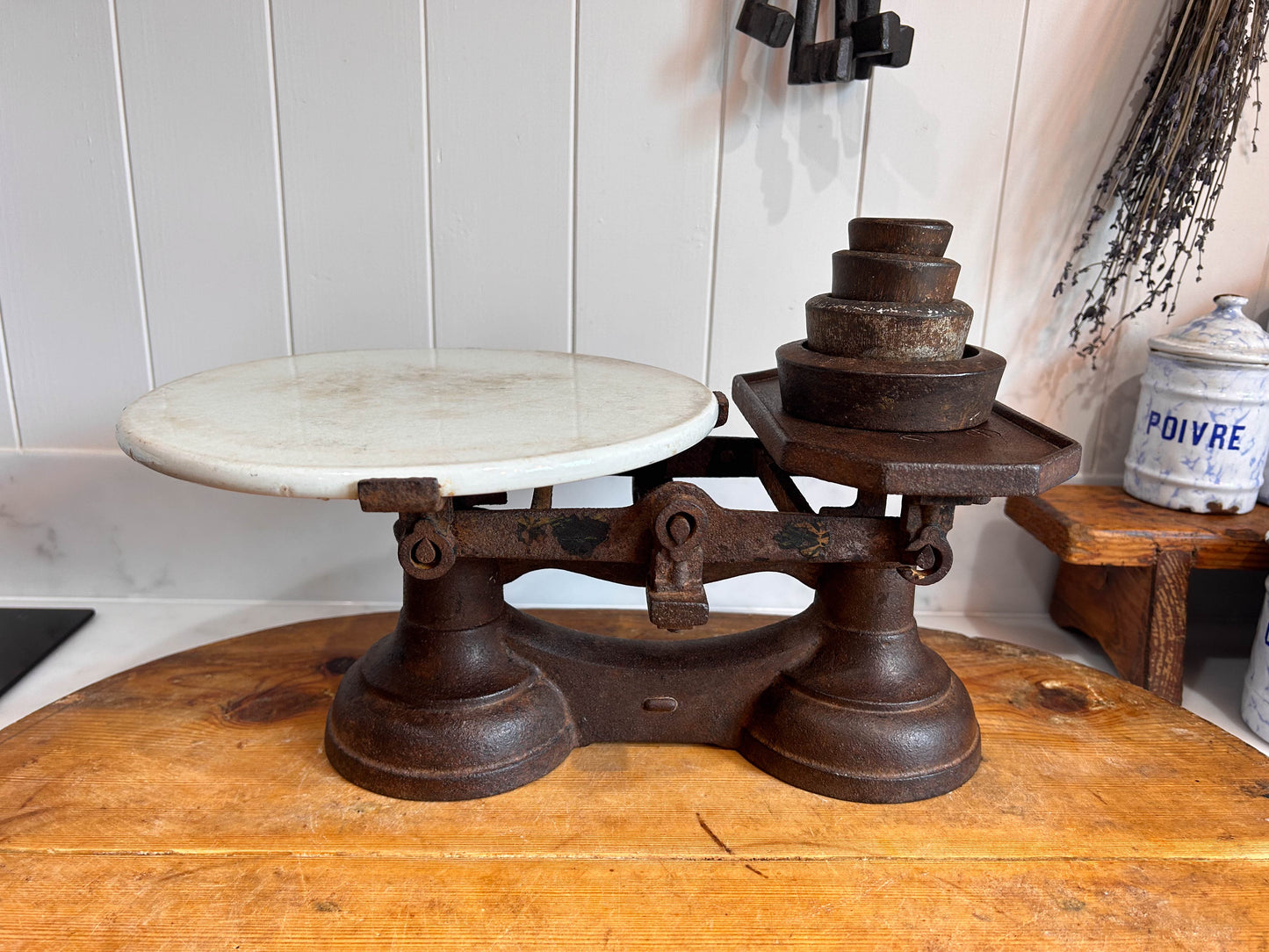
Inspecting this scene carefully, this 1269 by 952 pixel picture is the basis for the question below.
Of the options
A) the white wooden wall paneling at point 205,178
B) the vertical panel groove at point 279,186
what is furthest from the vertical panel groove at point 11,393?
the vertical panel groove at point 279,186

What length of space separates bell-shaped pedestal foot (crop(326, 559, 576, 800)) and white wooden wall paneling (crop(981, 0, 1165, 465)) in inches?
36.7

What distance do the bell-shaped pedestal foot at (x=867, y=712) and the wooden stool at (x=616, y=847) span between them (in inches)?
1.0

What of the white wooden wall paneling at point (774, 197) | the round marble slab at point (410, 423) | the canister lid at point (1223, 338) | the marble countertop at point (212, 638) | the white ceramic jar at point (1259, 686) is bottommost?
the marble countertop at point (212, 638)

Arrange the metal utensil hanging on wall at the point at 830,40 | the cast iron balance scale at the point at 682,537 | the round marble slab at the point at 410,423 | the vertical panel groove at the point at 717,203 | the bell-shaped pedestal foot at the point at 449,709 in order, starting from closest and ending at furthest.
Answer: the round marble slab at the point at 410,423 → the cast iron balance scale at the point at 682,537 → the bell-shaped pedestal foot at the point at 449,709 → the metal utensil hanging on wall at the point at 830,40 → the vertical panel groove at the point at 717,203

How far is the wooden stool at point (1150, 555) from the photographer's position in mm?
1281

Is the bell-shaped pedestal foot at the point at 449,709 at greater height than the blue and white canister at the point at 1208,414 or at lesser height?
lesser

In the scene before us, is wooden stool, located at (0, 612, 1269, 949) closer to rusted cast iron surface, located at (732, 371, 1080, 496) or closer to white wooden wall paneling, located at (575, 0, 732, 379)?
rusted cast iron surface, located at (732, 371, 1080, 496)

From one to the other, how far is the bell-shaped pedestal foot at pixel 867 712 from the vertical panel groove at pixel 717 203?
0.54m

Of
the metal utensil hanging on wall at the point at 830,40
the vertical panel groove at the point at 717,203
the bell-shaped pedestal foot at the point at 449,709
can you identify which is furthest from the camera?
the vertical panel groove at the point at 717,203

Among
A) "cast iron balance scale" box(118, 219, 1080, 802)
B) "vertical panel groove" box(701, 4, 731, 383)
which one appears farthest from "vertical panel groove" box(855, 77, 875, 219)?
"cast iron balance scale" box(118, 219, 1080, 802)

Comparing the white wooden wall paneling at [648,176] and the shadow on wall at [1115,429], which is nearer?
the white wooden wall paneling at [648,176]

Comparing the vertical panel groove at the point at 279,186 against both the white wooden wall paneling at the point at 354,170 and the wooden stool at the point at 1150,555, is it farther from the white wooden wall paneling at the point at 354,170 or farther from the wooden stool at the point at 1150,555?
the wooden stool at the point at 1150,555

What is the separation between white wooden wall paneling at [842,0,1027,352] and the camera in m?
1.35

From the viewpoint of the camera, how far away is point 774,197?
1.40 m
